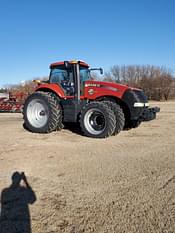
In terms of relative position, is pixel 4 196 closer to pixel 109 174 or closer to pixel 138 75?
pixel 109 174

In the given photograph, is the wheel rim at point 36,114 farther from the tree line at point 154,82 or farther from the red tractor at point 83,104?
the tree line at point 154,82

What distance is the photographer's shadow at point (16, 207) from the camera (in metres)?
2.79

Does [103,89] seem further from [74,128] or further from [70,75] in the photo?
[74,128]

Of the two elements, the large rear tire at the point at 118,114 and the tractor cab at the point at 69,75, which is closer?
the large rear tire at the point at 118,114

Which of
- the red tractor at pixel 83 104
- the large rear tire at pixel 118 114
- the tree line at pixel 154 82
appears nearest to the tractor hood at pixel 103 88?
the red tractor at pixel 83 104

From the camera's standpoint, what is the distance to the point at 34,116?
8.67 m

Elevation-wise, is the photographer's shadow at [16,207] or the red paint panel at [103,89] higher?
the red paint panel at [103,89]

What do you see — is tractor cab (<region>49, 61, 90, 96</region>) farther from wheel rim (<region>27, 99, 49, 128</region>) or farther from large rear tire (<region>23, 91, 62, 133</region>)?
wheel rim (<region>27, 99, 49, 128</region>)

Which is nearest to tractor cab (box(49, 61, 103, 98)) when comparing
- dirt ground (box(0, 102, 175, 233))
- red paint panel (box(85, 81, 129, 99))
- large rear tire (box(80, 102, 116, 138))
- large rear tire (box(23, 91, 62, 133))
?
red paint panel (box(85, 81, 129, 99))

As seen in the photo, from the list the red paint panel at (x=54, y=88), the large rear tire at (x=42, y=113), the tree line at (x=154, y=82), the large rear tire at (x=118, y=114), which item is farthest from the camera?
the tree line at (x=154, y=82)

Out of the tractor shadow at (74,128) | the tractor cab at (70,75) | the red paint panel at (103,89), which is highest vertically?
the tractor cab at (70,75)

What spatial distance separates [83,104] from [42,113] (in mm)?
1488

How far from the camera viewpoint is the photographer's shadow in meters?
2.79

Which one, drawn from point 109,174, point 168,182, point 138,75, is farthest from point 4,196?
point 138,75
